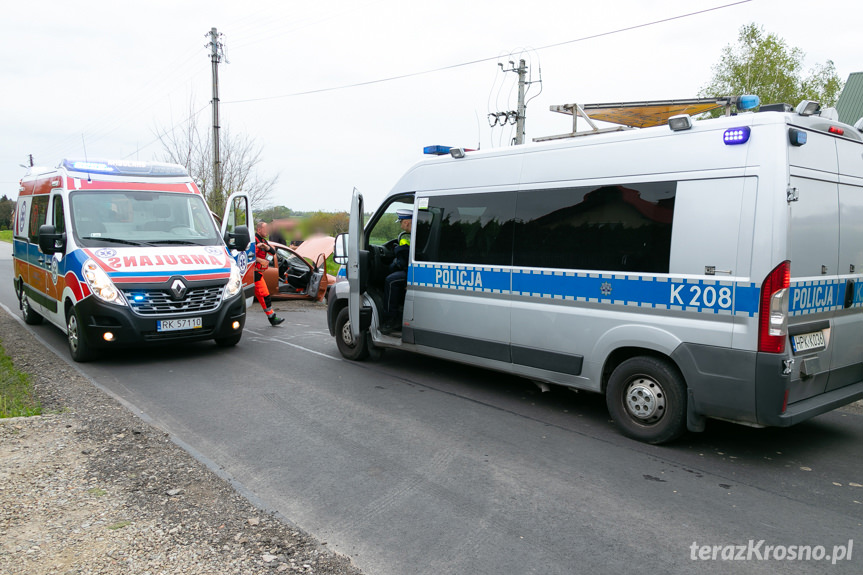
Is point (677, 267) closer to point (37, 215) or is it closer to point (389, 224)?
point (389, 224)

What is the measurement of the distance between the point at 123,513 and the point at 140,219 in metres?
5.80

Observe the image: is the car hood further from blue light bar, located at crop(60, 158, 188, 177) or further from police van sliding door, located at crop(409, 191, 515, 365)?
police van sliding door, located at crop(409, 191, 515, 365)

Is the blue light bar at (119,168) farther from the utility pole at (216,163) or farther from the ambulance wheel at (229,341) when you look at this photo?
the utility pole at (216,163)

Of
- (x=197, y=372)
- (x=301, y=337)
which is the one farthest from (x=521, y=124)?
(x=197, y=372)

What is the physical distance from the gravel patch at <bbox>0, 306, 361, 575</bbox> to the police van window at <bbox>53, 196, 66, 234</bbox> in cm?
384

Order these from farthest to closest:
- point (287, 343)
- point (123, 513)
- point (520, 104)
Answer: point (520, 104), point (287, 343), point (123, 513)

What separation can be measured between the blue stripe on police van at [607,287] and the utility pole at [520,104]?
68.4ft

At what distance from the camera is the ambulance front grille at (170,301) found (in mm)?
7738

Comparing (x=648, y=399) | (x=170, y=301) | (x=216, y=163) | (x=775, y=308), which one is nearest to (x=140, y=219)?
(x=170, y=301)

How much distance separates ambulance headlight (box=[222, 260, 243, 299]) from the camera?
8508 mm

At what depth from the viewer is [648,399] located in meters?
5.23

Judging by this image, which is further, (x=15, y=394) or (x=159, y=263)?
(x=159, y=263)

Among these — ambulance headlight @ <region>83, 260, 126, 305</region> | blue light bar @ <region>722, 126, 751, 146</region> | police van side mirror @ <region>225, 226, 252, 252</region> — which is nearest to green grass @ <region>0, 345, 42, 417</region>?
ambulance headlight @ <region>83, 260, 126, 305</region>

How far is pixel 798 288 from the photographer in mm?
4656
